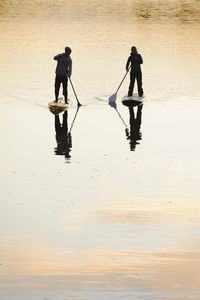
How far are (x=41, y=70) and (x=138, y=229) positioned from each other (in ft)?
73.8

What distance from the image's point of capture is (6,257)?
12906mm

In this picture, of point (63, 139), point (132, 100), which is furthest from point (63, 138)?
point (132, 100)

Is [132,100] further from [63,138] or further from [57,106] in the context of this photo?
[63,138]

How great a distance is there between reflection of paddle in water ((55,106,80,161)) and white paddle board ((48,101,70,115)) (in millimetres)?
750

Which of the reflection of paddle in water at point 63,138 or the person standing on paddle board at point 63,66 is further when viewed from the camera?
the person standing on paddle board at point 63,66

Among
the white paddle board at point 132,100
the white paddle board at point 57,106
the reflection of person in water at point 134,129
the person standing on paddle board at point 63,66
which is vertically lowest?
the white paddle board at point 132,100

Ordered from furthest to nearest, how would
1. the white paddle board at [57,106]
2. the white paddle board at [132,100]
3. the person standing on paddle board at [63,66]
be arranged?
the white paddle board at [132,100], the white paddle board at [57,106], the person standing on paddle board at [63,66]

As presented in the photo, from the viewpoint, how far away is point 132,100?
27828 millimetres

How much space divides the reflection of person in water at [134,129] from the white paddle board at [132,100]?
2.78 feet

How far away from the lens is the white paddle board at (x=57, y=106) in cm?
2616

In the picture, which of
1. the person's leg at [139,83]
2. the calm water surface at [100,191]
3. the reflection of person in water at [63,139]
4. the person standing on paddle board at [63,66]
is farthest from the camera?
the person's leg at [139,83]

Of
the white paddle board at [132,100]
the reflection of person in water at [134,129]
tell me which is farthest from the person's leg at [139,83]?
the reflection of person in water at [134,129]

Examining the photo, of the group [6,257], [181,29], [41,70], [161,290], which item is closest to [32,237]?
[6,257]

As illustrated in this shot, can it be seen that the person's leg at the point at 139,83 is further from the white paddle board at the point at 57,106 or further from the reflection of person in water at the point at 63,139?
the reflection of person in water at the point at 63,139
